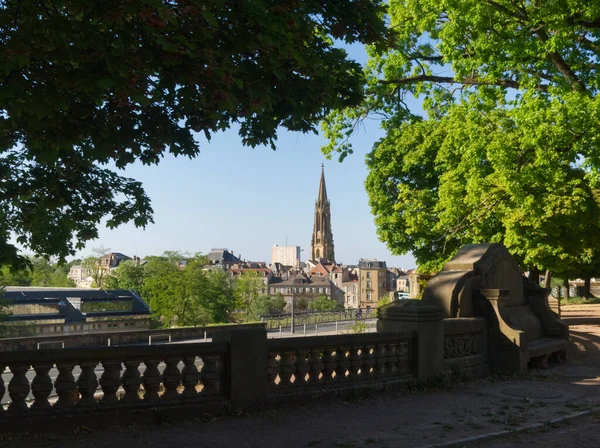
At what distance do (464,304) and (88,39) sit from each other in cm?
795

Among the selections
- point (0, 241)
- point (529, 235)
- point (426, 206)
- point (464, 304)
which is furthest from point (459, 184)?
point (0, 241)

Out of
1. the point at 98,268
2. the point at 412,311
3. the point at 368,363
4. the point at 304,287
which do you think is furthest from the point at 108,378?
the point at 304,287

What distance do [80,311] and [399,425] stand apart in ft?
170

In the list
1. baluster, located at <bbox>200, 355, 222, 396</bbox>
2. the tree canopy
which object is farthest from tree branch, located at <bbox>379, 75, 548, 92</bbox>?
baluster, located at <bbox>200, 355, 222, 396</bbox>

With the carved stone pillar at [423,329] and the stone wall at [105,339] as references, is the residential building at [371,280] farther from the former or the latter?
the carved stone pillar at [423,329]

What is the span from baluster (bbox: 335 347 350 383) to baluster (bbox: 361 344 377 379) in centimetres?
33

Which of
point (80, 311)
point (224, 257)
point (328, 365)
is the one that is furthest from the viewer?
point (224, 257)

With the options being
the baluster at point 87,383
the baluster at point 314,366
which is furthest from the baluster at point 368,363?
the baluster at point 87,383

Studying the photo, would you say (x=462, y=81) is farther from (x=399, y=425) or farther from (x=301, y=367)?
(x=399, y=425)

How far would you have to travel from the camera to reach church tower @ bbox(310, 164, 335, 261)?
188 m

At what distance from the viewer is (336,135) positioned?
2323 centimetres

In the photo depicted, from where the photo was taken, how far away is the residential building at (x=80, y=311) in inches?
1960

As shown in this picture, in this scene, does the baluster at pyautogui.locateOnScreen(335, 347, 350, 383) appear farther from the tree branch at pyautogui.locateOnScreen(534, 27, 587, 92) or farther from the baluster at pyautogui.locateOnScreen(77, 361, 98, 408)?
the tree branch at pyautogui.locateOnScreen(534, 27, 587, 92)

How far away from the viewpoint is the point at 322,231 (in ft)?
621
